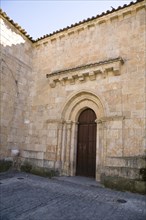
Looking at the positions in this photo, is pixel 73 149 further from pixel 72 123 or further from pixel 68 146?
pixel 72 123

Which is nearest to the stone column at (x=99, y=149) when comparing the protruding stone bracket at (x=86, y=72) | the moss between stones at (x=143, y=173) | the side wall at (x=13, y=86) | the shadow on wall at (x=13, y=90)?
the moss between stones at (x=143, y=173)

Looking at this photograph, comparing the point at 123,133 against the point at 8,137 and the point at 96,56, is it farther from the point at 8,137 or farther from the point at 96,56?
the point at 8,137

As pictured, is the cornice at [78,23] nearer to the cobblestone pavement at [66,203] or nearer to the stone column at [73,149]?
the stone column at [73,149]

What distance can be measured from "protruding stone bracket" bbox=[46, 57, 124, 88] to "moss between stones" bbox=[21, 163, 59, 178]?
3.22 m

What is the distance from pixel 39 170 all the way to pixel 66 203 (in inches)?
128

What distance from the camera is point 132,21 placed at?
6.11 metres

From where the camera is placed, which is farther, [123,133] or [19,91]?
[19,91]

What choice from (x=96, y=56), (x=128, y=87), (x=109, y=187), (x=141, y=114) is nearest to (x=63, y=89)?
(x=96, y=56)

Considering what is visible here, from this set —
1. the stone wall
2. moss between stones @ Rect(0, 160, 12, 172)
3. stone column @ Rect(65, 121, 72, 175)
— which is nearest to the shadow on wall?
moss between stones @ Rect(0, 160, 12, 172)

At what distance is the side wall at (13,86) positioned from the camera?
692cm

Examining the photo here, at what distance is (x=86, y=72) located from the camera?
250 inches

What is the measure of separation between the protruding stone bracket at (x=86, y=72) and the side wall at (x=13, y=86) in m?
1.37

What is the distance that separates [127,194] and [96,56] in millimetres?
4582

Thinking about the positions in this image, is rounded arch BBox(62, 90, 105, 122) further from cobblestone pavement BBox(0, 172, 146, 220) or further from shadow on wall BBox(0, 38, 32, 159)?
cobblestone pavement BBox(0, 172, 146, 220)
